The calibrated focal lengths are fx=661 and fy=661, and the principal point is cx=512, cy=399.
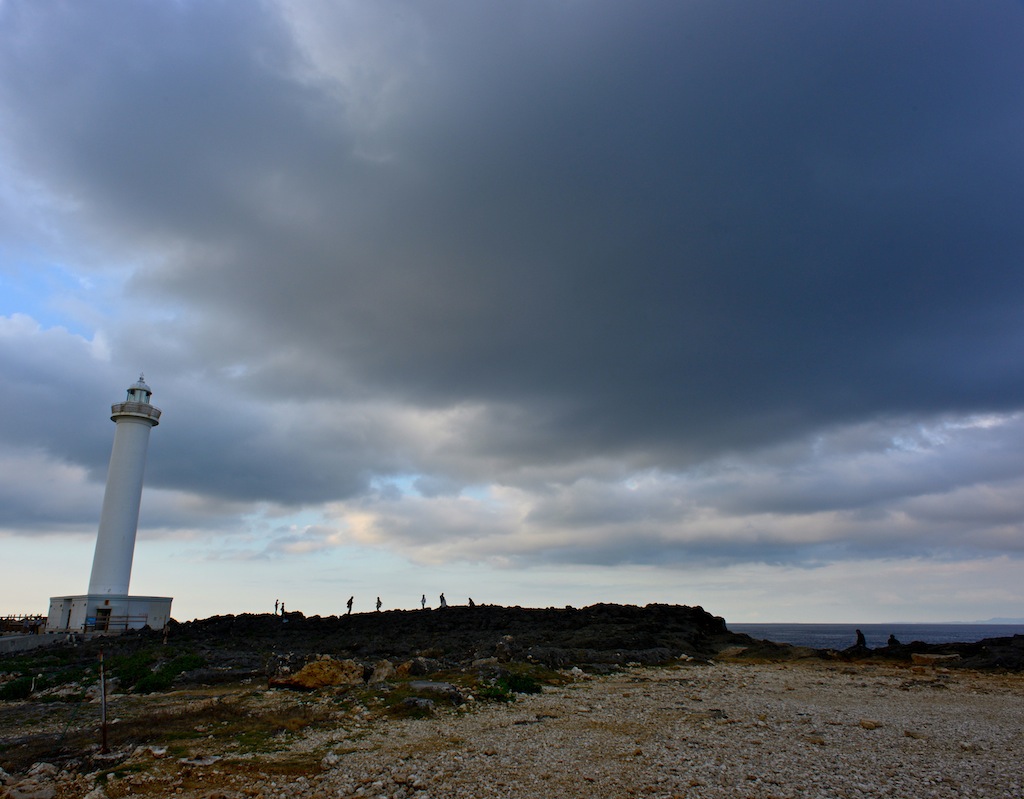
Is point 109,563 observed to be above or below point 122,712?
above

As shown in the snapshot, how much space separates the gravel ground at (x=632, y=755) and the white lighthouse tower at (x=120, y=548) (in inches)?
1487

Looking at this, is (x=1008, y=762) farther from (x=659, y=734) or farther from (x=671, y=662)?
(x=671, y=662)

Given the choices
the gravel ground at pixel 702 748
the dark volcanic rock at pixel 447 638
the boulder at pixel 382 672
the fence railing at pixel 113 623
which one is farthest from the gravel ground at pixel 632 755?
the fence railing at pixel 113 623

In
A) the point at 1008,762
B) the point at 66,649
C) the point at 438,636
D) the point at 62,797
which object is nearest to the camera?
the point at 62,797

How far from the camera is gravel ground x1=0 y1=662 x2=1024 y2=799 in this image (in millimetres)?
11250

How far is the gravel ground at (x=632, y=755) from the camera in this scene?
36.9ft

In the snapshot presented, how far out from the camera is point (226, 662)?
30391 millimetres

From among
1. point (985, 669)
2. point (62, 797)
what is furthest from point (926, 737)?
point (985, 669)

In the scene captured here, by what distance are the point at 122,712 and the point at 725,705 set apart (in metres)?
17.7

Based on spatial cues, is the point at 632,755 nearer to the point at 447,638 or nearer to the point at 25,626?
the point at 447,638

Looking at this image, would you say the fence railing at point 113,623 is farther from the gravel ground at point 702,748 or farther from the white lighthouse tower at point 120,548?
the gravel ground at point 702,748

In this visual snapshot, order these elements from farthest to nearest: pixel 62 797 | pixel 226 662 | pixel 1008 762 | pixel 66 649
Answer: pixel 66 649, pixel 226 662, pixel 1008 762, pixel 62 797

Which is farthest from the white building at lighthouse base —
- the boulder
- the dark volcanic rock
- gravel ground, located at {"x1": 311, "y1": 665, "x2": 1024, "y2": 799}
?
gravel ground, located at {"x1": 311, "y1": 665, "x2": 1024, "y2": 799}

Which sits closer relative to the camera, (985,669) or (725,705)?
(725,705)
